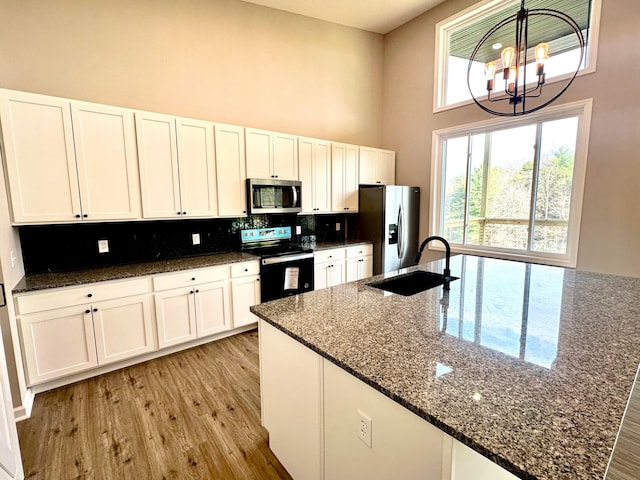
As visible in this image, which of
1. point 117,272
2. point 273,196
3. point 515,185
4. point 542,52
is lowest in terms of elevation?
point 117,272

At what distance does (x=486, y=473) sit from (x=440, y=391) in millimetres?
257

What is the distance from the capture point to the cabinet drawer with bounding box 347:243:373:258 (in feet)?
13.7

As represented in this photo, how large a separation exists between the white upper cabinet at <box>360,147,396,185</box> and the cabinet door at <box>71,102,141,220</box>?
304 cm

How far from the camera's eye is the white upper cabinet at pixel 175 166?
2.72 m

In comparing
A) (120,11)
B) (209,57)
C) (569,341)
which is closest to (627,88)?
(569,341)

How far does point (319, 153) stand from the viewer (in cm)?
401

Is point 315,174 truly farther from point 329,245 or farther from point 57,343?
point 57,343

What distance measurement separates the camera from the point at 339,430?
3.90ft

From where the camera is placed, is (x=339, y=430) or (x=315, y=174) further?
(x=315, y=174)

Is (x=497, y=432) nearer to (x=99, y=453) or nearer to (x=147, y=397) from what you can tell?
(x=99, y=453)

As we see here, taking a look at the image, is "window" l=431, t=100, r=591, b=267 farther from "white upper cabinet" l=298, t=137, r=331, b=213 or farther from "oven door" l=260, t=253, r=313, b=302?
"oven door" l=260, t=253, r=313, b=302

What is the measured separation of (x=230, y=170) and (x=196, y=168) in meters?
0.36

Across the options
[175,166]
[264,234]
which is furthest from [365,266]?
[175,166]

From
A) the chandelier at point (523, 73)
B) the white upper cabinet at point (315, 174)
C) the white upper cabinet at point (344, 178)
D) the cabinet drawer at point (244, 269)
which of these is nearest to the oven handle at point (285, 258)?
the cabinet drawer at point (244, 269)
